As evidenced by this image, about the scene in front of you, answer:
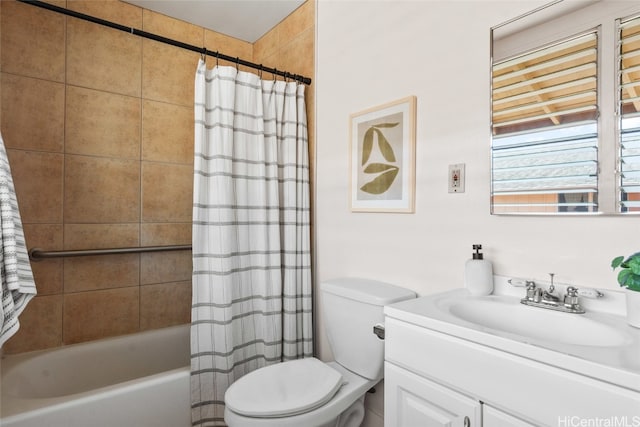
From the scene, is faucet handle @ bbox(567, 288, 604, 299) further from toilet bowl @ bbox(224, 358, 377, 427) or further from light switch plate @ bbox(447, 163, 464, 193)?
toilet bowl @ bbox(224, 358, 377, 427)

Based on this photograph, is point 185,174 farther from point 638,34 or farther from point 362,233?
point 638,34

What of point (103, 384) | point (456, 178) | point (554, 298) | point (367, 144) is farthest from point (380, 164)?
point (103, 384)

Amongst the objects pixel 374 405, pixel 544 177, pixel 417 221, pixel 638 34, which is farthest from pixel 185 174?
pixel 638 34

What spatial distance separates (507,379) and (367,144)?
1.23m

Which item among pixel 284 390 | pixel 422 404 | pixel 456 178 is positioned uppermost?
pixel 456 178

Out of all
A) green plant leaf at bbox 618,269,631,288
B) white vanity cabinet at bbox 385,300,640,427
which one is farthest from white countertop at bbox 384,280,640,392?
green plant leaf at bbox 618,269,631,288

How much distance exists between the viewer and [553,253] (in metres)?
1.12

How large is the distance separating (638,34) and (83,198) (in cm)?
250

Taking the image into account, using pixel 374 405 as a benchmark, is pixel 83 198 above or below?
above

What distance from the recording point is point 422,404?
977 millimetres

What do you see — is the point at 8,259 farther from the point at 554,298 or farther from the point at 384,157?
the point at 554,298

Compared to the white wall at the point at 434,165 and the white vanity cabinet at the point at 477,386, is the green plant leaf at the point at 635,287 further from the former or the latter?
the white vanity cabinet at the point at 477,386
